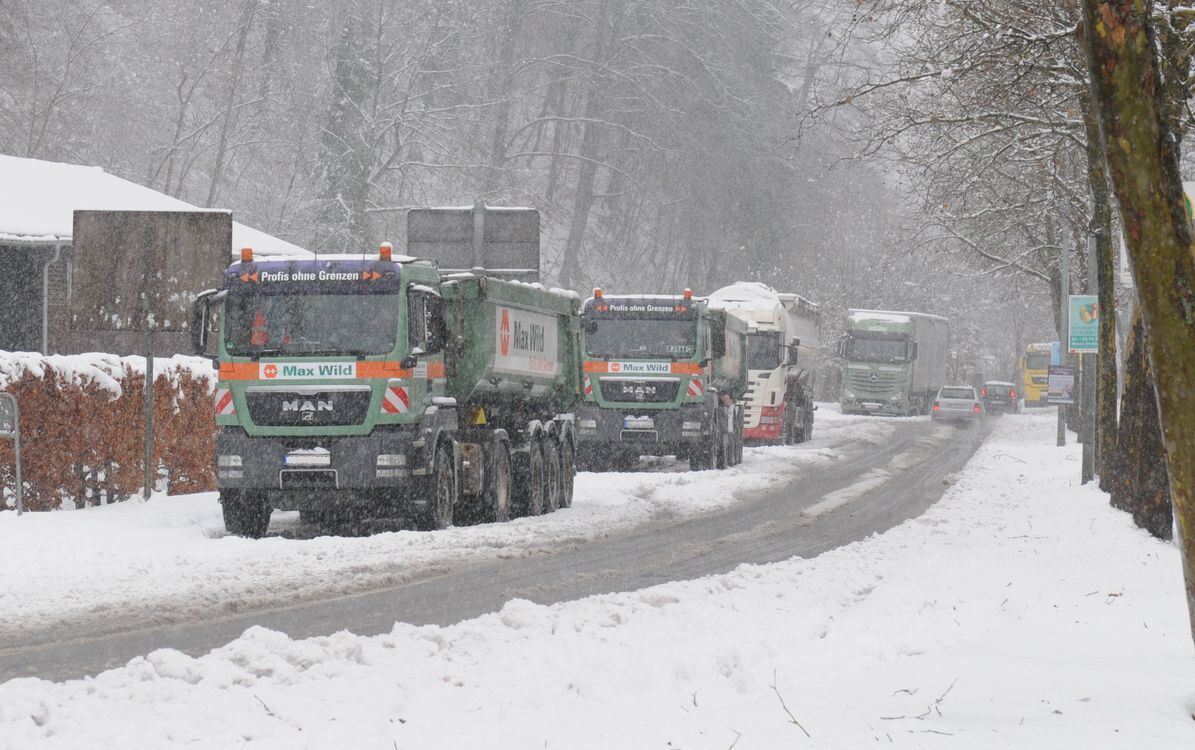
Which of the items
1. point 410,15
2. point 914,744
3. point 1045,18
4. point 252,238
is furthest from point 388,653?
point 410,15

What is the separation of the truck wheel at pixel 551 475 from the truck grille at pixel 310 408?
15.6ft

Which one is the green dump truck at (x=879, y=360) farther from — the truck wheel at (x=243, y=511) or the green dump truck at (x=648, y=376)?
the truck wheel at (x=243, y=511)

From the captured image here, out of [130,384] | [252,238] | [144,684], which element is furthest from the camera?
[252,238]

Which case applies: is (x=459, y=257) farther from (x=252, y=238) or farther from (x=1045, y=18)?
(x=1045, y=18)

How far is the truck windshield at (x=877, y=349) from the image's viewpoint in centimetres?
6331

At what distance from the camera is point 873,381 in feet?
209

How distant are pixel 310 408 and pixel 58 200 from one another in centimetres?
1823

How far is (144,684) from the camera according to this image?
7516mm

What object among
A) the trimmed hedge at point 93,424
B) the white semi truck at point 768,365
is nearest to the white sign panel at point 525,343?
the trimmed hedge at point 93,424

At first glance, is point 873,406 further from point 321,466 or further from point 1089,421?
point 321,466

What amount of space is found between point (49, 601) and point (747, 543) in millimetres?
7638

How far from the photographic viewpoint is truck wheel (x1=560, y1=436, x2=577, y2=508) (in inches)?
843

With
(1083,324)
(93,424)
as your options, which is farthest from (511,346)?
(1083,324)

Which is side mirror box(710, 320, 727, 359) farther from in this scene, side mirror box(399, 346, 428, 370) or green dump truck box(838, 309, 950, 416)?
green dump truck box(838, 309, 950, 416)
